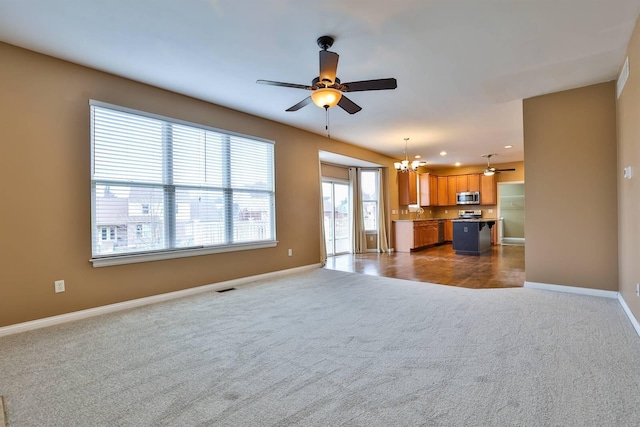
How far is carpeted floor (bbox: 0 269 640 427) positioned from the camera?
168cm

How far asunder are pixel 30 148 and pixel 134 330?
2.10 meters

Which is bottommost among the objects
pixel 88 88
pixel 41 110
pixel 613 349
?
pixel 613 349

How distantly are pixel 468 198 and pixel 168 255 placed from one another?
31.9 feet

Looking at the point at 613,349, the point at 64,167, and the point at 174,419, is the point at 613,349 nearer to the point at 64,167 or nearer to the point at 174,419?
the point at 174,419

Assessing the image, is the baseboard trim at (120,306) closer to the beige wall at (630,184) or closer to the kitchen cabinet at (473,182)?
the beige wall at (630,184)

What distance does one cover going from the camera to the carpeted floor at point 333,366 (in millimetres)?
1682

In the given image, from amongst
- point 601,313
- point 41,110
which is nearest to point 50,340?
point 41,110

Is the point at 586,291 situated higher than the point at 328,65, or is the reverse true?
the point at 328,65

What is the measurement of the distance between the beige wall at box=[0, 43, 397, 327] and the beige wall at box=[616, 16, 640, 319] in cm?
497

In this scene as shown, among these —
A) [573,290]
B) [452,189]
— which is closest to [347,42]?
[573,290]

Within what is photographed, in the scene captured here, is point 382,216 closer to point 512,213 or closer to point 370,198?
point 370,198

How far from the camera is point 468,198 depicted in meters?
10.6

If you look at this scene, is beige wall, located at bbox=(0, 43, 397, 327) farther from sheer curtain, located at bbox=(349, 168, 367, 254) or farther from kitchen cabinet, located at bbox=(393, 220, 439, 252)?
kitchen cabinet, located at bbox=(393, 220, 439, 252)

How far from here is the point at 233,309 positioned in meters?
3.58
